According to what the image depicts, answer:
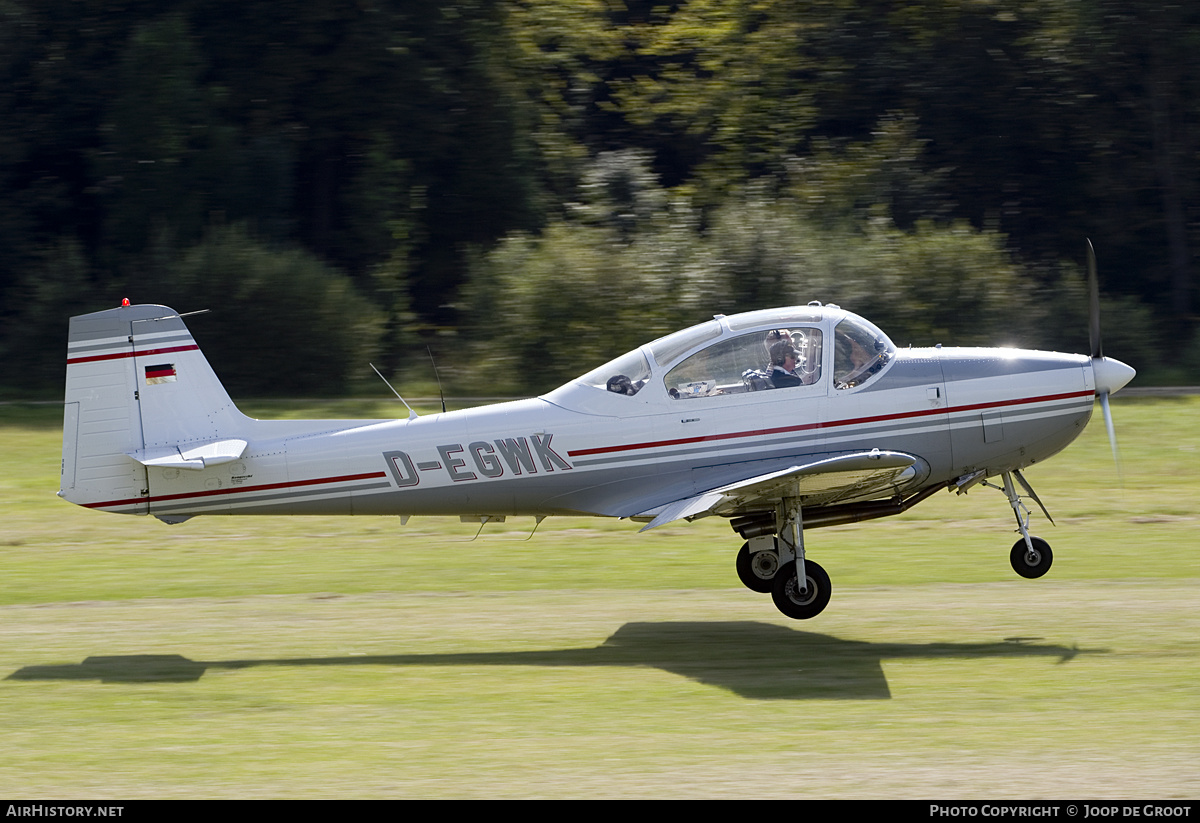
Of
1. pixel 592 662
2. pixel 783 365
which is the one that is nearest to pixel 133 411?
pixel 592 662

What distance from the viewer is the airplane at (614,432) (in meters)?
10.0

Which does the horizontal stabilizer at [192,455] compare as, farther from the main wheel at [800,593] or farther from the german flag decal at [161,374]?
the main wheel at [800,593]

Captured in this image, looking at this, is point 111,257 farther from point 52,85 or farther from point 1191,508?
point 1191,508

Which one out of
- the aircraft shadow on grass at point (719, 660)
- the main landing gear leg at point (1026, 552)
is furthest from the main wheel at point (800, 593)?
the main landing gear leg at point (1026, 552)

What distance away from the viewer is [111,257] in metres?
34.4

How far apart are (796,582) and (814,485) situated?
794mm

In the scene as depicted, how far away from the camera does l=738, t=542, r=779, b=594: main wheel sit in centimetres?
1128

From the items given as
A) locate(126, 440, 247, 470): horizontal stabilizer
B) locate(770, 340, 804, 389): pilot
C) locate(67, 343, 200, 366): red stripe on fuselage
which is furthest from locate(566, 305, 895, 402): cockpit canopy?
locate(67, 343, 200, 366): red stripe on fuselage

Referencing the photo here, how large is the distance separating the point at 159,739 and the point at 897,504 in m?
5.62

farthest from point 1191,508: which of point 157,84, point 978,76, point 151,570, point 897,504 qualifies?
point 157,84

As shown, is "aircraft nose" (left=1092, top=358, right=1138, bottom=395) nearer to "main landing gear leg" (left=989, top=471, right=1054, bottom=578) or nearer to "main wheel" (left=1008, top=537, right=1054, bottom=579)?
"main landing gear leg" (left=989, top=471, right=1054, bottom=578)

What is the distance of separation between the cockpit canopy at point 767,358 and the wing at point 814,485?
64cm

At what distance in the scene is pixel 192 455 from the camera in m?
9.96

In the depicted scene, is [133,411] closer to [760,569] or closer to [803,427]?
[803,427]
